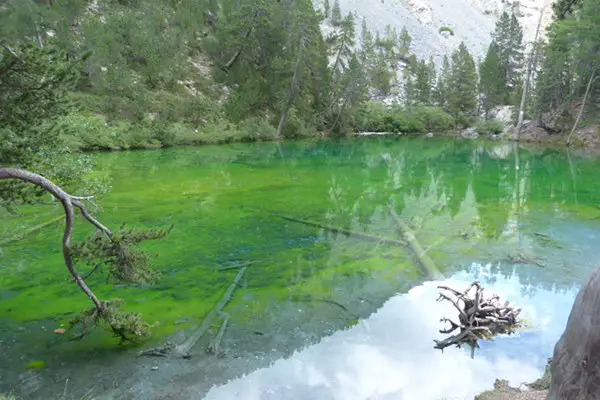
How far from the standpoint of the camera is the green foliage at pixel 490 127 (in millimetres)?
56031

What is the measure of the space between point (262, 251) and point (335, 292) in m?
2.89

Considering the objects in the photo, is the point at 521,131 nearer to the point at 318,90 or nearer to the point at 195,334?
the point at 318,90

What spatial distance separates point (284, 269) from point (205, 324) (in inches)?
123

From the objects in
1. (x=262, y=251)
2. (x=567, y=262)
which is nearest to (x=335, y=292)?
(x=262, y=251)

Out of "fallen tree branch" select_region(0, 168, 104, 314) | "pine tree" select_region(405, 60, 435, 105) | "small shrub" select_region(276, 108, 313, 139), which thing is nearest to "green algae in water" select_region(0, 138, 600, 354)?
Answer: "fallen tree branch" select_region(0, 168, 104, 314)

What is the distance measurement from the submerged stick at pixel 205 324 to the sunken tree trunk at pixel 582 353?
5.16 meters

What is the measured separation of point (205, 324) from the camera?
762 cm

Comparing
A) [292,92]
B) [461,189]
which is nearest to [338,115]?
[292,92]

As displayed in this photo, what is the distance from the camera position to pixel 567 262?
11.1 meters

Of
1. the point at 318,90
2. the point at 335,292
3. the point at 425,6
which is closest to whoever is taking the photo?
the point at 335,292

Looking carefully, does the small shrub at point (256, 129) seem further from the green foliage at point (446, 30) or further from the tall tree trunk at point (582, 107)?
the green foliage at point (446, 30)

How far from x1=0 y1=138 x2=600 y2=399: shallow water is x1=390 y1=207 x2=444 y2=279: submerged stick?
0.21 metres

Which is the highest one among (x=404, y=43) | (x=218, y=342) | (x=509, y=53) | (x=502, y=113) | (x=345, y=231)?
(x=404, y=43)

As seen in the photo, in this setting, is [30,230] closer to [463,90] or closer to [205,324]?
[205,324]
